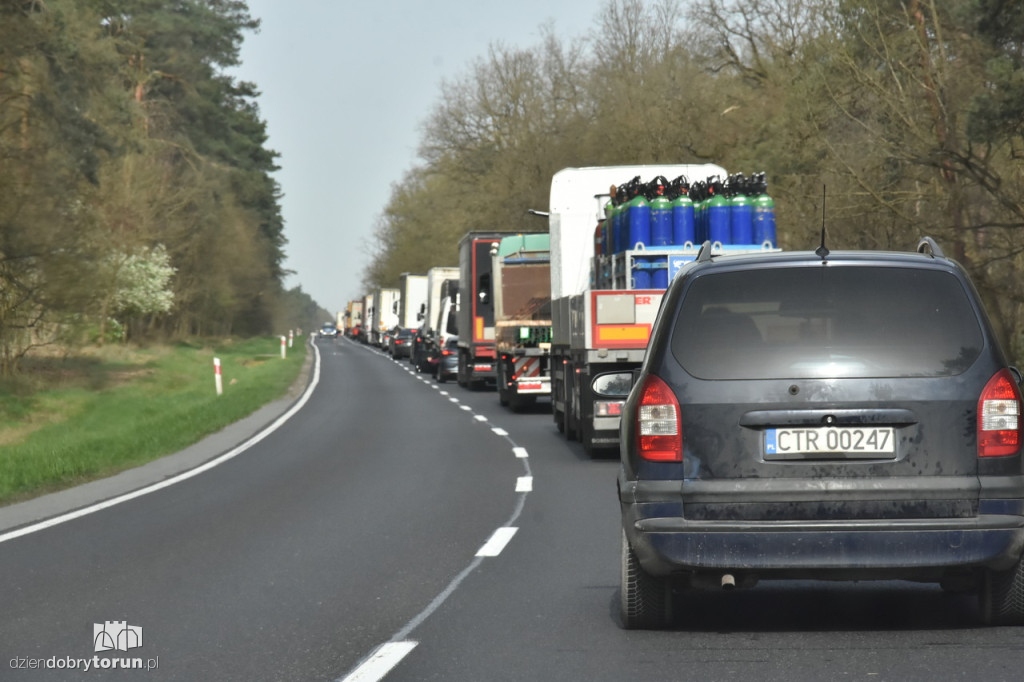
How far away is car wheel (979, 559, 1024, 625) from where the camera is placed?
6.41 meters

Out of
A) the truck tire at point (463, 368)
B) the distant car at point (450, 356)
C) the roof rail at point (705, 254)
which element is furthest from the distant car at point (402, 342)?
the roof rail at point (705, 254)

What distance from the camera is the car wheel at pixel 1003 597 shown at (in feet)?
21.0

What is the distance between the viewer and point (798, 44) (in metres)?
45.6

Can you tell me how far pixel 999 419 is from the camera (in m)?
6.11

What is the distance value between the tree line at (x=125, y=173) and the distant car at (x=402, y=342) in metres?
9.53

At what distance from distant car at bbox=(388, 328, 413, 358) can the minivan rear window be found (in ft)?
174

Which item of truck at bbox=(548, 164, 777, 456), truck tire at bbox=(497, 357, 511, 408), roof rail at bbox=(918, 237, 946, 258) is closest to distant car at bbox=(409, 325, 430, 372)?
truck tire at bbox=(497, 357, 511, 408)

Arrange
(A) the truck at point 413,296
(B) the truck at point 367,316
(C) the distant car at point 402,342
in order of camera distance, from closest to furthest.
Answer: (A) the truck at point 413,296 → (C) the distant car at point 402,342 → (B) the truck at point 367,316

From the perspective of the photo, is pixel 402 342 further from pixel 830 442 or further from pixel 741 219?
pixel 830 442

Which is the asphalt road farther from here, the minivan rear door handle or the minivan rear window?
the minivan rear window

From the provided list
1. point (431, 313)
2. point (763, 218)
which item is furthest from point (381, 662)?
point (431, 313)

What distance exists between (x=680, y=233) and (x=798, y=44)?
31014mm

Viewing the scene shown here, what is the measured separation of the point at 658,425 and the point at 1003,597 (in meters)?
1.73

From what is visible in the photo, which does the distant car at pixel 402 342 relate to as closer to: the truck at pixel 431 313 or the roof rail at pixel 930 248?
the truck at pixel 431 313
